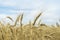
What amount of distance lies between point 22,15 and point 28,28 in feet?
0.73

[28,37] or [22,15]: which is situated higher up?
[22,15]

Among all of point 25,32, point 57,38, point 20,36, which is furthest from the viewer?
point 57,38

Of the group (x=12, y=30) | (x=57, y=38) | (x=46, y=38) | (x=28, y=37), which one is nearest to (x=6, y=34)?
(x=12, y=30)

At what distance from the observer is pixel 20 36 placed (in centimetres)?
273

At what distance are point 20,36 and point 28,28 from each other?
0.26 meters

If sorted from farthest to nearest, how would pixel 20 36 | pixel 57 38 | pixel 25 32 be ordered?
pixel 57 38 < pixel 25 32 < pixel 20 36

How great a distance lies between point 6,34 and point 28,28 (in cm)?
36

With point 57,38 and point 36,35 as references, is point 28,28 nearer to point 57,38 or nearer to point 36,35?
point 36,35

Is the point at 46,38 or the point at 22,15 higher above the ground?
the point at 22,15

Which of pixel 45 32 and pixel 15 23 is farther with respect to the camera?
pixel 45 32

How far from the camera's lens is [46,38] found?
9.62 feet

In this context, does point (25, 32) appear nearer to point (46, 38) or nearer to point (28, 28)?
point (28, 28)

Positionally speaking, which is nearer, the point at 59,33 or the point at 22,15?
the point at 22,15

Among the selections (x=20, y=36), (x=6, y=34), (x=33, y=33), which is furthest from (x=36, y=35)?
(x=6, y=34)
